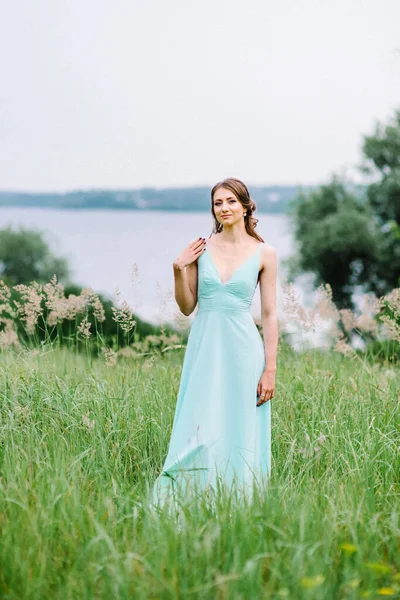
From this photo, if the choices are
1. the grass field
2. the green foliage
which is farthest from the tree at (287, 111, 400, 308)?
the grass field

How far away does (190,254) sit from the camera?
4.09m

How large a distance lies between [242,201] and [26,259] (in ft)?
61.0

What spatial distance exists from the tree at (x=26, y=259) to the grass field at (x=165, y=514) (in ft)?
54.7

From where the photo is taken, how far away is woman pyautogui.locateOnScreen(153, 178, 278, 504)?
4.06m

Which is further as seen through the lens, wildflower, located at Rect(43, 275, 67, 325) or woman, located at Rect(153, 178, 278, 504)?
wildflower, located at Rect(43, 275, 67, 325)

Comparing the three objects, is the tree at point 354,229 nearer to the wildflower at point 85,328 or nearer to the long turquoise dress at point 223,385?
the wildflower at point 85,328

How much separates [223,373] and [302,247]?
54.9ft

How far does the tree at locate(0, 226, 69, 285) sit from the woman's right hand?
17.9 metres

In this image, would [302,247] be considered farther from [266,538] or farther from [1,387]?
[266,538]

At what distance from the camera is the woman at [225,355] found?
13.3ft

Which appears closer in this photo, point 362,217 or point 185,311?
point 185,311

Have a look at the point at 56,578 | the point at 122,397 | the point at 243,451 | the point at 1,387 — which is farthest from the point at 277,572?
the point at 1,387

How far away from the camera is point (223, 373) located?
411 cm

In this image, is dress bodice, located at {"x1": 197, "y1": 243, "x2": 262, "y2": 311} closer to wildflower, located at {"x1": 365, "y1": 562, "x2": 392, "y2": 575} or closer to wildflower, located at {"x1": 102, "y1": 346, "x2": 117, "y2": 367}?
wildflower, located at {"x1": 102, "y1": 346, "x2": 117, "y2": 367}
